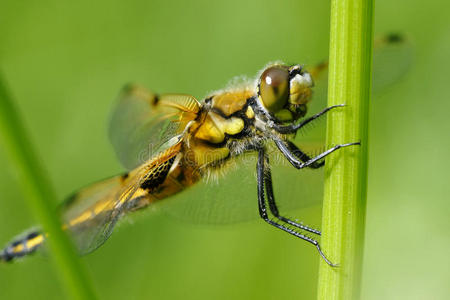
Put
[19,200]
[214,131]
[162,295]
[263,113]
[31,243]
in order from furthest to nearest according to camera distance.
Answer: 1. [19,200]
2. [162,295]
3. [31,243]
4. [214,131]
5. [263,113]

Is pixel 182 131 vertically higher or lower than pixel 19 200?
higher

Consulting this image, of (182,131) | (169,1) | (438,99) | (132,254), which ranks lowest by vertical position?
(132,254)

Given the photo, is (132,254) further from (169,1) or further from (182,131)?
(169,1)

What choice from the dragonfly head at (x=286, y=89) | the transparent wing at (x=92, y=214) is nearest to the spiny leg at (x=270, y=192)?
the dragonfly head at (x=286, y=89)

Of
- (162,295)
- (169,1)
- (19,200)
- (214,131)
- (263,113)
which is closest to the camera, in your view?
(263,113)

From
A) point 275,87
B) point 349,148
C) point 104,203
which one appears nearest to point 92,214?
point 104,203

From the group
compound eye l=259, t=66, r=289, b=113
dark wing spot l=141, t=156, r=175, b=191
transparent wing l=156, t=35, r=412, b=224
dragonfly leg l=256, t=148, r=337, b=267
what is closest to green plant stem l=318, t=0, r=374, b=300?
compound eye l=259, t=66, r=289, b=113

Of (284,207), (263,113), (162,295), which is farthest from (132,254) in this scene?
(263,113)

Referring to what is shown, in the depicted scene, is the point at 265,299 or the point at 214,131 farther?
the point at 265,299

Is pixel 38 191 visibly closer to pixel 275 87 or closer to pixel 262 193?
pixel 275 87
